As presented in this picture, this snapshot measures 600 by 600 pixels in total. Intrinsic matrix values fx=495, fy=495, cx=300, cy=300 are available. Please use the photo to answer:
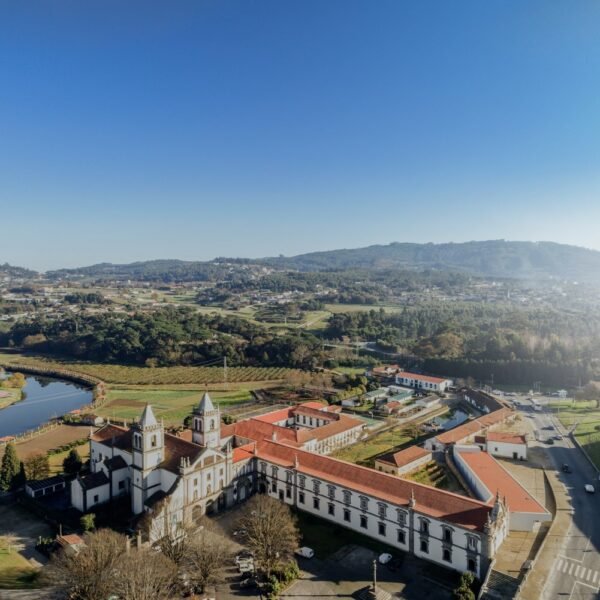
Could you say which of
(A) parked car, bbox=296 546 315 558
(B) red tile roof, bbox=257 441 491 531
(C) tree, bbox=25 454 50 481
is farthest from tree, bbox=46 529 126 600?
(C) tree, bbox=25 454 50 481

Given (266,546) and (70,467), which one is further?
(70,467)

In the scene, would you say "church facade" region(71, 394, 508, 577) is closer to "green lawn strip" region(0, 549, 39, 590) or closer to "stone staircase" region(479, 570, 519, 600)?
"stone staircase" region(479, 570, 519, 600)

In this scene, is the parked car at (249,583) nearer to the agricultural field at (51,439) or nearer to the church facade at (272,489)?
the church facade at (272,489)

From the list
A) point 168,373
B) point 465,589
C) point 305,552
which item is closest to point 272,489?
point 305,552

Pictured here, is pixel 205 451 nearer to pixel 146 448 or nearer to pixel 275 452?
pixel 146 448

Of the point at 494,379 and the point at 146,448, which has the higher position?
the point at 146,448

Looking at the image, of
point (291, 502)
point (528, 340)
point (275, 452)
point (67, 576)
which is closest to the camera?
point (67, 576)

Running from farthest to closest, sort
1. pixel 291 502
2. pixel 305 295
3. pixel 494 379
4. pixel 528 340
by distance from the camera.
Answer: pixel 305 295, pixel 528 340, pixel 494 379, pixel 291 502

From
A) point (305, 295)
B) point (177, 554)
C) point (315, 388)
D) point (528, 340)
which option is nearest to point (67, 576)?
point (177, 554)

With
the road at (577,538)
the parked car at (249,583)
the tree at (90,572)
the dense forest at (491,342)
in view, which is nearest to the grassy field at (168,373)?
the dense forest at (491,342)
